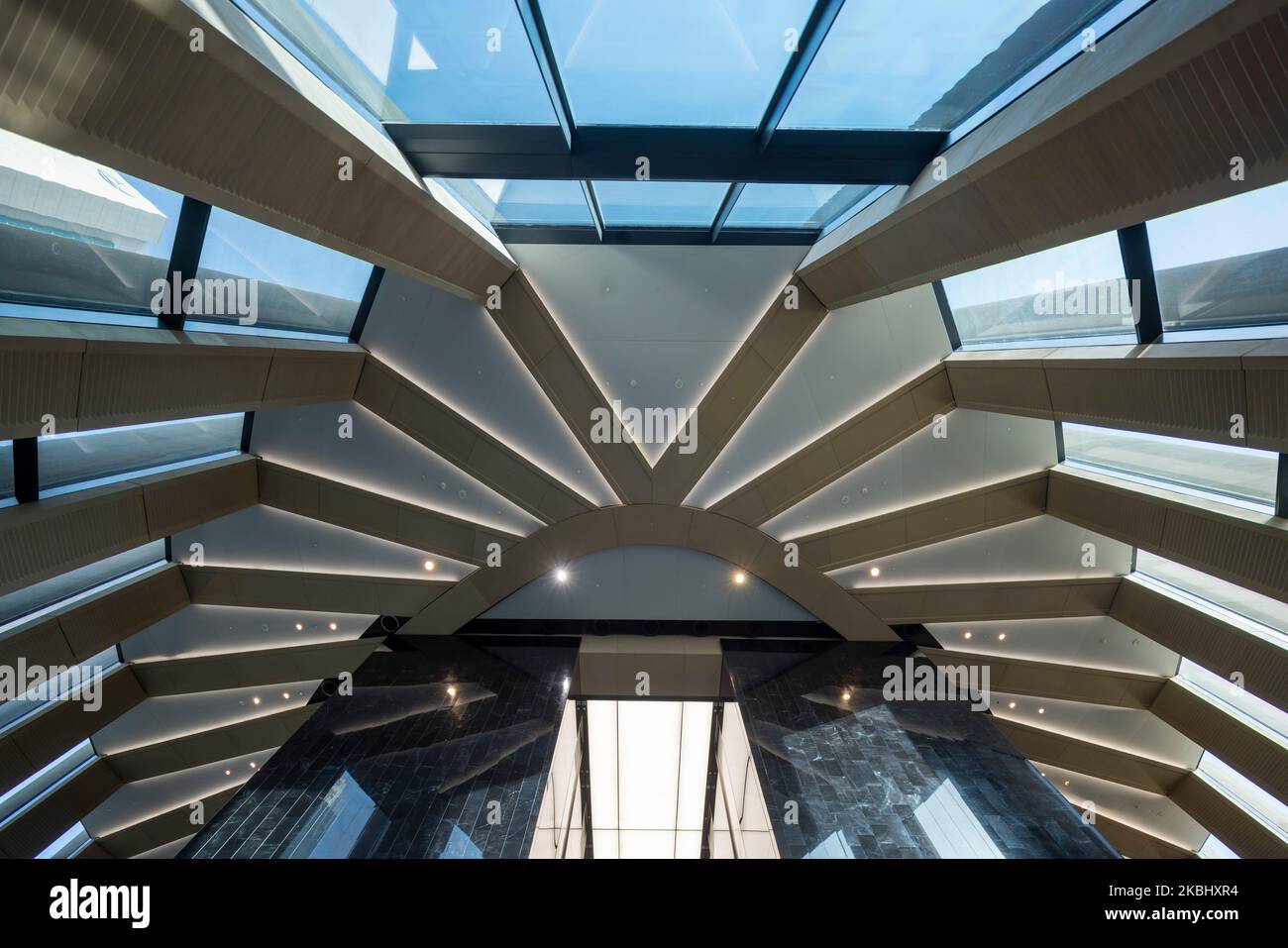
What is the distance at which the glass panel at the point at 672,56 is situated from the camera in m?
5.82

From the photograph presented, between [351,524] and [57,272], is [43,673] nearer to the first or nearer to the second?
[351,524]

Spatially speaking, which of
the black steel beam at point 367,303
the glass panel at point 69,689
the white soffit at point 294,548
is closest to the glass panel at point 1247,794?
the white soffit at point 294,548

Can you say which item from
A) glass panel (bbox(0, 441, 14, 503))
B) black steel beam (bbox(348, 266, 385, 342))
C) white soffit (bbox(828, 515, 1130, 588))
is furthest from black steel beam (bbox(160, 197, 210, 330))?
white soffit (bbox(828, 515, 1130, 588))

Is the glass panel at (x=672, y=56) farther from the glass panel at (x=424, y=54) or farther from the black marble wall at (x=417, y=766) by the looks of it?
the black marble wall at (x=417, y=766)

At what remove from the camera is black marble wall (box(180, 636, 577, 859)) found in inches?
352

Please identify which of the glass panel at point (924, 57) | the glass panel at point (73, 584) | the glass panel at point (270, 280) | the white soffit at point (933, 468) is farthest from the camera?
the white soffit at point (933, 468)

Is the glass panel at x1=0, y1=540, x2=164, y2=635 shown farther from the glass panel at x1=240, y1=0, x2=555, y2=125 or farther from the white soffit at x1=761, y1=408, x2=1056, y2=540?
the white soffit at x1=761, y1=408, x2=1056, y2=540

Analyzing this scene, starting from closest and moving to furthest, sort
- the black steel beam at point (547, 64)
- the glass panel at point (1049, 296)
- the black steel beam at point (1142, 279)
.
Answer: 1. the black steel beam at point (547, 64)
2. the black steel beam at point (1142, 279)
3. the glass panel at point (1049, 296)

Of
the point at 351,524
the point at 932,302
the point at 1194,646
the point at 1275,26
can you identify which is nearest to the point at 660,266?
the point at 932,302

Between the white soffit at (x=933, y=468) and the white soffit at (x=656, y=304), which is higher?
the white soffit at (x=656, y=304)

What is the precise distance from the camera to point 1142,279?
307 inches

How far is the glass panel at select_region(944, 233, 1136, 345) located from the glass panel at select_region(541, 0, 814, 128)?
4595 millimetres

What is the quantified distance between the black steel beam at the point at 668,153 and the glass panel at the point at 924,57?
9.8 inches

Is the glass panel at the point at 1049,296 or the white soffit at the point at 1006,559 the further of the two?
the white soffit at the point at 1006,559
